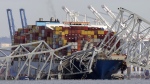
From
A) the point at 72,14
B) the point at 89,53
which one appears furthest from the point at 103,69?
the point at 72,14

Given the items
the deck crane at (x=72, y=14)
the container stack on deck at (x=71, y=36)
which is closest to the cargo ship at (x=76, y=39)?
the container stack on deck at (x=71, y=36)

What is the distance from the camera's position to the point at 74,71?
12988 centimetres

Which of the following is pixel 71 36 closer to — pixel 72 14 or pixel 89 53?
pixel 89 53

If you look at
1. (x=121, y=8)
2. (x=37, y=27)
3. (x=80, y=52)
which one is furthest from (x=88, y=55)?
(x=37, y=27)

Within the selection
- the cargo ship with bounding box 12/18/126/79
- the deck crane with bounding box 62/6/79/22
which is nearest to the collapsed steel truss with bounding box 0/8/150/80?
the cargo ship with bounding box 12/18/126/79

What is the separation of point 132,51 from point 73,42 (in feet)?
50.5

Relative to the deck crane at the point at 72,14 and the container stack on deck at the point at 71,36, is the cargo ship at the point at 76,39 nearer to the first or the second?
the container stack on deck at the point at 71,36

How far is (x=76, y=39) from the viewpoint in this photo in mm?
137875

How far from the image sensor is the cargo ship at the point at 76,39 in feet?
420

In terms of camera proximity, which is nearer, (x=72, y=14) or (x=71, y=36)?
(x=71, y=36)

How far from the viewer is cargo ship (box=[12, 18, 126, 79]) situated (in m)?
128

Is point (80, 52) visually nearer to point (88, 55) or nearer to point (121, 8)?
point (88, 55)

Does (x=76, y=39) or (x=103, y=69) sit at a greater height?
(x=76, y=39)

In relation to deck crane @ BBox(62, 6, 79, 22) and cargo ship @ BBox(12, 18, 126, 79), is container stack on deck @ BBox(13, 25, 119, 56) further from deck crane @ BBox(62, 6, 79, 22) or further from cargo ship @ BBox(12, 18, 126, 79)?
deck crane @ BBox(62, 6, 79, 22)
